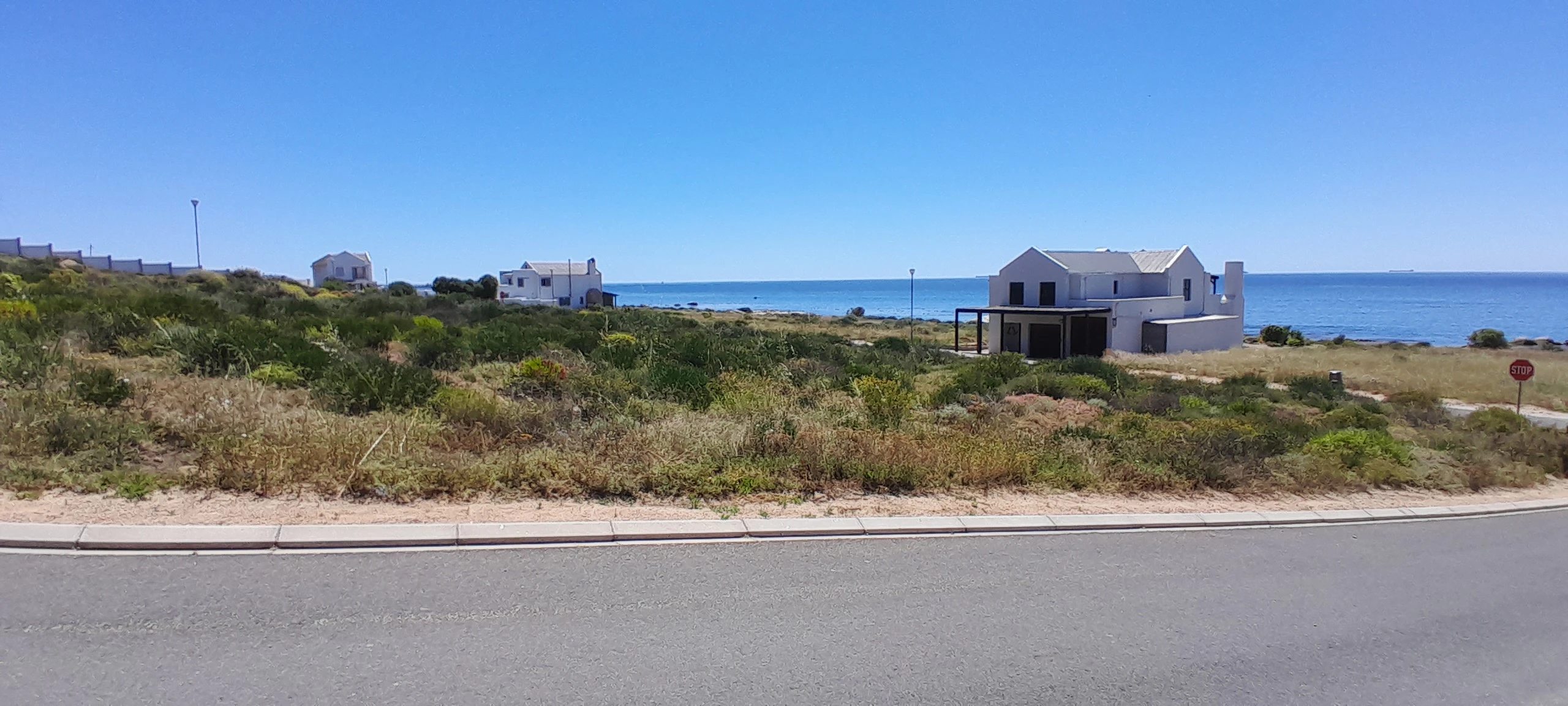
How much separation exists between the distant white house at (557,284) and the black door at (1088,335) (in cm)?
4198

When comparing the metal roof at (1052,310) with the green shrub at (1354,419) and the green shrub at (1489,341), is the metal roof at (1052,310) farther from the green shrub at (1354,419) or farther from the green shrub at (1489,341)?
the green shrub at (1489,341)

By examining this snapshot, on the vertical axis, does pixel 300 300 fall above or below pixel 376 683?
above

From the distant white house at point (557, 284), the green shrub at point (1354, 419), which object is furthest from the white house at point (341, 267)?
the green shrub at point (1354, 419)

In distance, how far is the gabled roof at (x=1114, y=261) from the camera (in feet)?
154

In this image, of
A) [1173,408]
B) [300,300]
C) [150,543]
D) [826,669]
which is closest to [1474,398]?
[1173,408]

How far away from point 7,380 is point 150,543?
608cm

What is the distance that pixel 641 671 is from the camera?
4137mm

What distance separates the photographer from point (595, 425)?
360 inches

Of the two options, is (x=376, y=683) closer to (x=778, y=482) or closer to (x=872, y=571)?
(x=872, y=571)

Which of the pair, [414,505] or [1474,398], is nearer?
[414,505]

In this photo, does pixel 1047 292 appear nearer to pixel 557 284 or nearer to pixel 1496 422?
pixel 1496 422

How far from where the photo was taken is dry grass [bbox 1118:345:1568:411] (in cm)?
2933

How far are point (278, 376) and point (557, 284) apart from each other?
65.8m

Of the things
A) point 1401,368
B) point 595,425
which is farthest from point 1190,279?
point 595,425
